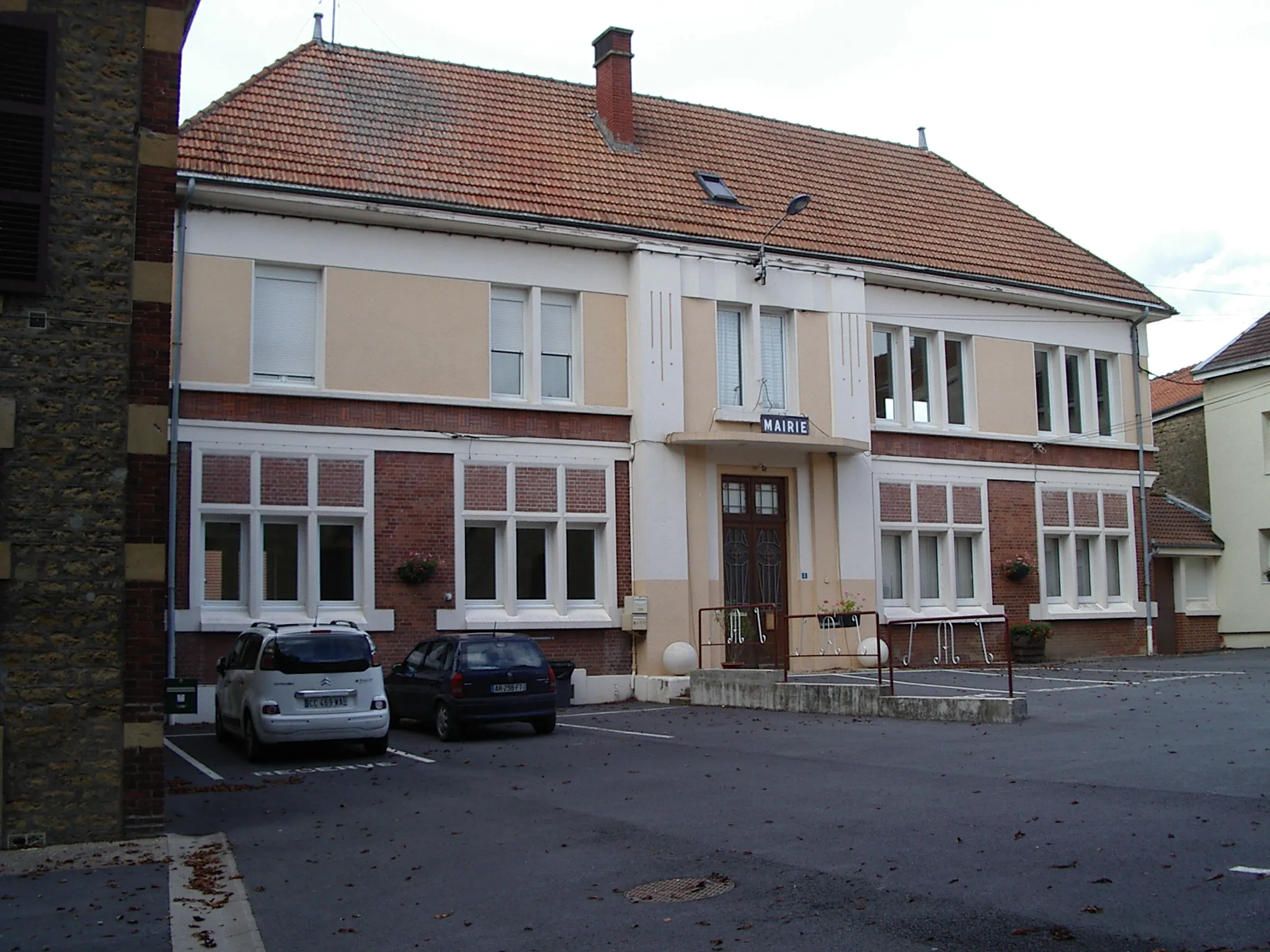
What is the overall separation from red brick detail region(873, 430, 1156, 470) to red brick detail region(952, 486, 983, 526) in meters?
0.68

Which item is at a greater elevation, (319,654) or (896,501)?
(896,501)

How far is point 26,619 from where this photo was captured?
34.7ft

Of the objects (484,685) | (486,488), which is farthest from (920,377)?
(484,685)

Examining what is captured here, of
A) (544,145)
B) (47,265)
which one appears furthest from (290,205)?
(47,265)

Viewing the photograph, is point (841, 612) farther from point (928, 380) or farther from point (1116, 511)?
point (1116, 511)

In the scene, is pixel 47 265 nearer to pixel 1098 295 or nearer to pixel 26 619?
pixel 26 619

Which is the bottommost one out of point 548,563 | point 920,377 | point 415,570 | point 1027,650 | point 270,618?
point 1027,650

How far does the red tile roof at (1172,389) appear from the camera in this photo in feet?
124

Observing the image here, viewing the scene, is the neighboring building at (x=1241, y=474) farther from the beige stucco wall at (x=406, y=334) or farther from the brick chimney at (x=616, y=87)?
the beige stucco wall at (x=406, y=334)

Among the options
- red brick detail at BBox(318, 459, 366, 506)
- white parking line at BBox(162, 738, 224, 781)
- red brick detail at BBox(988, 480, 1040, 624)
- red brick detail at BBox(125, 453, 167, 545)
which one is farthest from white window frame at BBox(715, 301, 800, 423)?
red brick detail at BBox(125, 453, 167, 545)

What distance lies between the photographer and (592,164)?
25.1m

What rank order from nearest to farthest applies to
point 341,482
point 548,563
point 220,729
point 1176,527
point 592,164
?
point 220,729
point 341,482
point 548,563
point 592,164
point 1176,527

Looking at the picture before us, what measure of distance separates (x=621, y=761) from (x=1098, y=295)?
19.6m

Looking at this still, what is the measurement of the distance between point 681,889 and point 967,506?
66.7 ft
